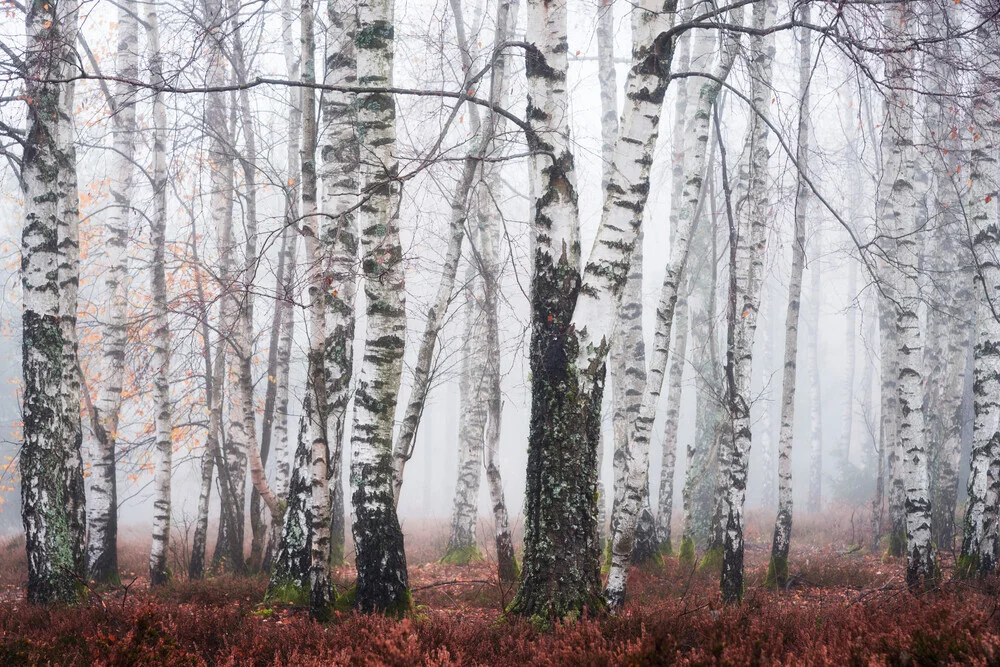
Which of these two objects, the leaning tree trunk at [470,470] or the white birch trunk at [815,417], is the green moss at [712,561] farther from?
the white birch trunk at [815,417]

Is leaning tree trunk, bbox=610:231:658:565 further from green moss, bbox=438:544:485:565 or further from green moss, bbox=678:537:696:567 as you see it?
green moss, bbox=438:544:485:565

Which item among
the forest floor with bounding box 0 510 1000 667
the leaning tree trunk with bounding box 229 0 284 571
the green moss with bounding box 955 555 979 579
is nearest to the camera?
the forest floor with bounding box 0 510 1000 667

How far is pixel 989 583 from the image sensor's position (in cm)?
611

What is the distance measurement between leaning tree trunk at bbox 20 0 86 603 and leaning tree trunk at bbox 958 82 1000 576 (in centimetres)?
868

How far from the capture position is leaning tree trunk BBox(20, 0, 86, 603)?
19.3ft

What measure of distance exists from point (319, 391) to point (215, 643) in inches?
75.0

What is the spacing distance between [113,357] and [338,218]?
5.54 metres

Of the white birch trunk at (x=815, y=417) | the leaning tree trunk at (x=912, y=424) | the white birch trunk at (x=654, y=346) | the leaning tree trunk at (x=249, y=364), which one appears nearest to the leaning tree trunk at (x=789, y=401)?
the white birch trunk at (x=654, y=346)

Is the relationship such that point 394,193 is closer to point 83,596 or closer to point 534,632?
point 534,632

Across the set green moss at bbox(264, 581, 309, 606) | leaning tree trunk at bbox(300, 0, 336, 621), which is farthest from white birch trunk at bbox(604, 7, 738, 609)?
green moss at bbox(264, 581, 309, 606)

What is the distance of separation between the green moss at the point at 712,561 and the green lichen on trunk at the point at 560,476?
524 centimetres

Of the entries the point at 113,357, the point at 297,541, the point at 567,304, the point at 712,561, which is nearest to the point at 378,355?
the point at 567,304

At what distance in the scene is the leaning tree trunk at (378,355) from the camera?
18.0 feet

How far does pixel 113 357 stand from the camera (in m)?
9.22
